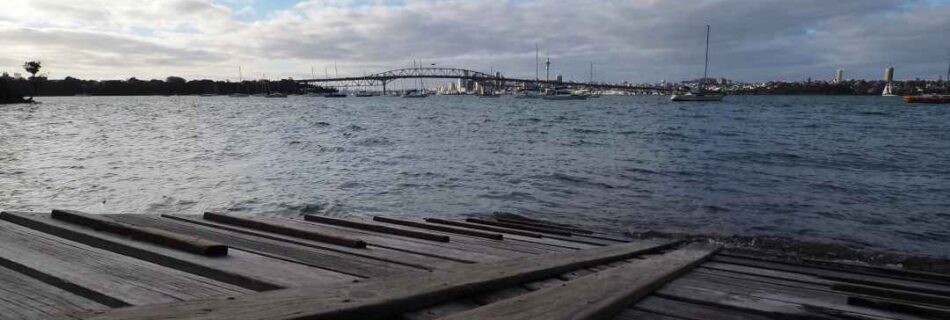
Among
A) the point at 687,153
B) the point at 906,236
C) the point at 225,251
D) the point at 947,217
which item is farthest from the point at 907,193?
the point at 225,251

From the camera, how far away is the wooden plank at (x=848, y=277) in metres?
4.52

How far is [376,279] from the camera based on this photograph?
297 centimetres

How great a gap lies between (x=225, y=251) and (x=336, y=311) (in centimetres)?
160

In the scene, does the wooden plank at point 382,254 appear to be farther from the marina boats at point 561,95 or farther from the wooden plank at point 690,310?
the marina boats at point 561,95

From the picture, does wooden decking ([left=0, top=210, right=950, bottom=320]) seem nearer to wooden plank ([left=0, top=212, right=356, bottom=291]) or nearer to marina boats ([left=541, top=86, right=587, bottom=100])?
wooden plank ([left=0, top=212, right=356, bottom=291])

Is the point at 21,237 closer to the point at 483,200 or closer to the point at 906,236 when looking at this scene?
the point at 483,200

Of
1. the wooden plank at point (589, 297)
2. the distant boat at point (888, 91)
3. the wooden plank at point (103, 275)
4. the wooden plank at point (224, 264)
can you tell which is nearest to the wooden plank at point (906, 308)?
the wooden plank at point (589, 297)

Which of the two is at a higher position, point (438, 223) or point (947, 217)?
point (438, 223)

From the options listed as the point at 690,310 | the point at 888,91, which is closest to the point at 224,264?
the point at 690,310

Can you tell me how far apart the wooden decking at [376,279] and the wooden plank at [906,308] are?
0.01 m

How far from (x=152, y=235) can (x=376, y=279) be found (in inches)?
69.6

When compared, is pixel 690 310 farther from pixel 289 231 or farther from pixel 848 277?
pixel 289 231

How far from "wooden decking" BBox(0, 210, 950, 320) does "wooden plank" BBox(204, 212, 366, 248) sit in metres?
0.02

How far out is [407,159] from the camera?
838 inches
